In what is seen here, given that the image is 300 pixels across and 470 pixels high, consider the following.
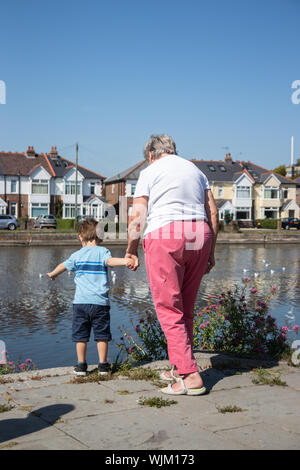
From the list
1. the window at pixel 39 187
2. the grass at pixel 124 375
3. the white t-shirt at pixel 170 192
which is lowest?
the grass at pixel 124 375

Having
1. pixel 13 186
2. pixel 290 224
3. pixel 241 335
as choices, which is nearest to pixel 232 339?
pixel 241 335

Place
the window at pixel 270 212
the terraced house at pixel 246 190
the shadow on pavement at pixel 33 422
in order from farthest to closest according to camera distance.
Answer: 1. the window at pixel 270 212
2. the terraced house at pixel 246 190
3. the shadow on pavement at pixel 33 422

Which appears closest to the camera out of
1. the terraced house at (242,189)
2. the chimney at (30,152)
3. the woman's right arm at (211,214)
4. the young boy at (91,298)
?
the woman's right arm at (211,214)

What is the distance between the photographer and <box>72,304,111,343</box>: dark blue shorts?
529cm

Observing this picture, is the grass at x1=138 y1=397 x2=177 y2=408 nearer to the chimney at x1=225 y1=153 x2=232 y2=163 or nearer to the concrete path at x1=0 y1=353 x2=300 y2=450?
the concrete path at x1=0 y1=353 x2=300 y2=450

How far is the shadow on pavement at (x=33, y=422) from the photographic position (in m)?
3.39

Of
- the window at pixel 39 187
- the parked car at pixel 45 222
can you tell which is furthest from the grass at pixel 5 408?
the window at pixel 39 187

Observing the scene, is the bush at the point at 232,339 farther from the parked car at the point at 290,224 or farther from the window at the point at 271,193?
the window at the point at 271,193

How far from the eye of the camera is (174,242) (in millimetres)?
4438

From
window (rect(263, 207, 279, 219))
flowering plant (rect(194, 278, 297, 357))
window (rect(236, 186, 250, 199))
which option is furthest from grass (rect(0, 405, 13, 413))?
window (rect(263, 207, 279, 219))

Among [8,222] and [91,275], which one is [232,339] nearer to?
[91,275]

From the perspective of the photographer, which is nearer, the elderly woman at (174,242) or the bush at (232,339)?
the elderly woman at (174,242)

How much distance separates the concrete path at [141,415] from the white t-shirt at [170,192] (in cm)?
139

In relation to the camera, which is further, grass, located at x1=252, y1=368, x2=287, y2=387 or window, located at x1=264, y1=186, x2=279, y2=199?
window, located at x1=264, y1=186, x2=279, y2=199
